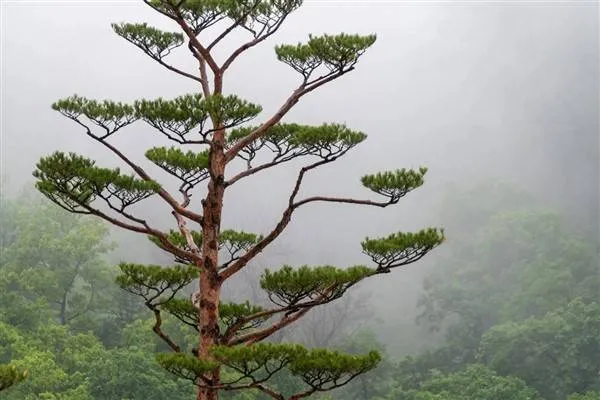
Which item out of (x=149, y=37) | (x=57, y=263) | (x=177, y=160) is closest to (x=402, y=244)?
(x=177, y=160)

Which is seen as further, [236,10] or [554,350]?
[554,350]

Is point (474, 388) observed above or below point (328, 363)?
above

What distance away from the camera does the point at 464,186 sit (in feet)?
131

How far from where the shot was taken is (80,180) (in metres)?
4.64

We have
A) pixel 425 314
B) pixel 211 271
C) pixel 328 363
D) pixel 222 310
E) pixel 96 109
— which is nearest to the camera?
pixel 328 363

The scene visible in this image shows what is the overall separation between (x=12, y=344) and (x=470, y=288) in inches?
793

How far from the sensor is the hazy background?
45.0m

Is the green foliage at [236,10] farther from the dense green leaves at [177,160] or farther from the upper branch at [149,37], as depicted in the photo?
the dense green leaves at [177,160]

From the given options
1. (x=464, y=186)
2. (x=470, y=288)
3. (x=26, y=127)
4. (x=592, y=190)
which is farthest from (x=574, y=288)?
(x=26, y=127)

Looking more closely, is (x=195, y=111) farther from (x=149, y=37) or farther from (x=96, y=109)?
(x=149, y=37)

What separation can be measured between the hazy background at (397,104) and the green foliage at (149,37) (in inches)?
1085

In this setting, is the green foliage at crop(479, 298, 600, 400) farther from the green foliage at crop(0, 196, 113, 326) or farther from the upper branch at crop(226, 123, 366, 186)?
the upper branch at crop(226, 123, 366, 186)

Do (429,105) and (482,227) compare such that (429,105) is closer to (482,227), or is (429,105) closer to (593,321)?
(482,227)

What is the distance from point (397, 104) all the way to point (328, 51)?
61.2 meters
